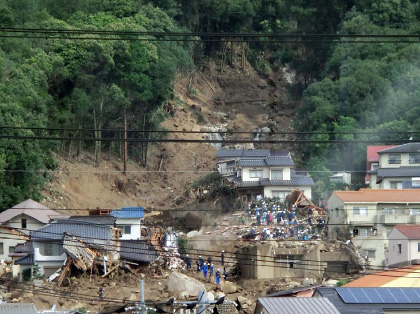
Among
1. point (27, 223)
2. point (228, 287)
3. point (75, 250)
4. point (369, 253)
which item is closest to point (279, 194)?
point (369, 253)

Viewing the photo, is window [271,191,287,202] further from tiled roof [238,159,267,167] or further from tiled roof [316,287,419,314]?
tiled roof [316,287,419,314]

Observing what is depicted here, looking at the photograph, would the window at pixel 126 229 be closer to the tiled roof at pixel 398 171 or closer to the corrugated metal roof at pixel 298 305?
the tiled roof at pixel 398 171

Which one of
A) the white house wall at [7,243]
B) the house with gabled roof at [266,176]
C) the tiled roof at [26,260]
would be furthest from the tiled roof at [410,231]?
the white house wall at [7,243]

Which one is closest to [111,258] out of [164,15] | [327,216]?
[327,216]

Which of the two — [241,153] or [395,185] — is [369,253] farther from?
[241,153]

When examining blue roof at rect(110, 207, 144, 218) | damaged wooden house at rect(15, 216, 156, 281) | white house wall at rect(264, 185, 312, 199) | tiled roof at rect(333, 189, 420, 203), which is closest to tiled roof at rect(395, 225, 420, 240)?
tiled roof at rect(333, 189, 420, 203)

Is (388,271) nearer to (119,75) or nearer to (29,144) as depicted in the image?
(29,144)
